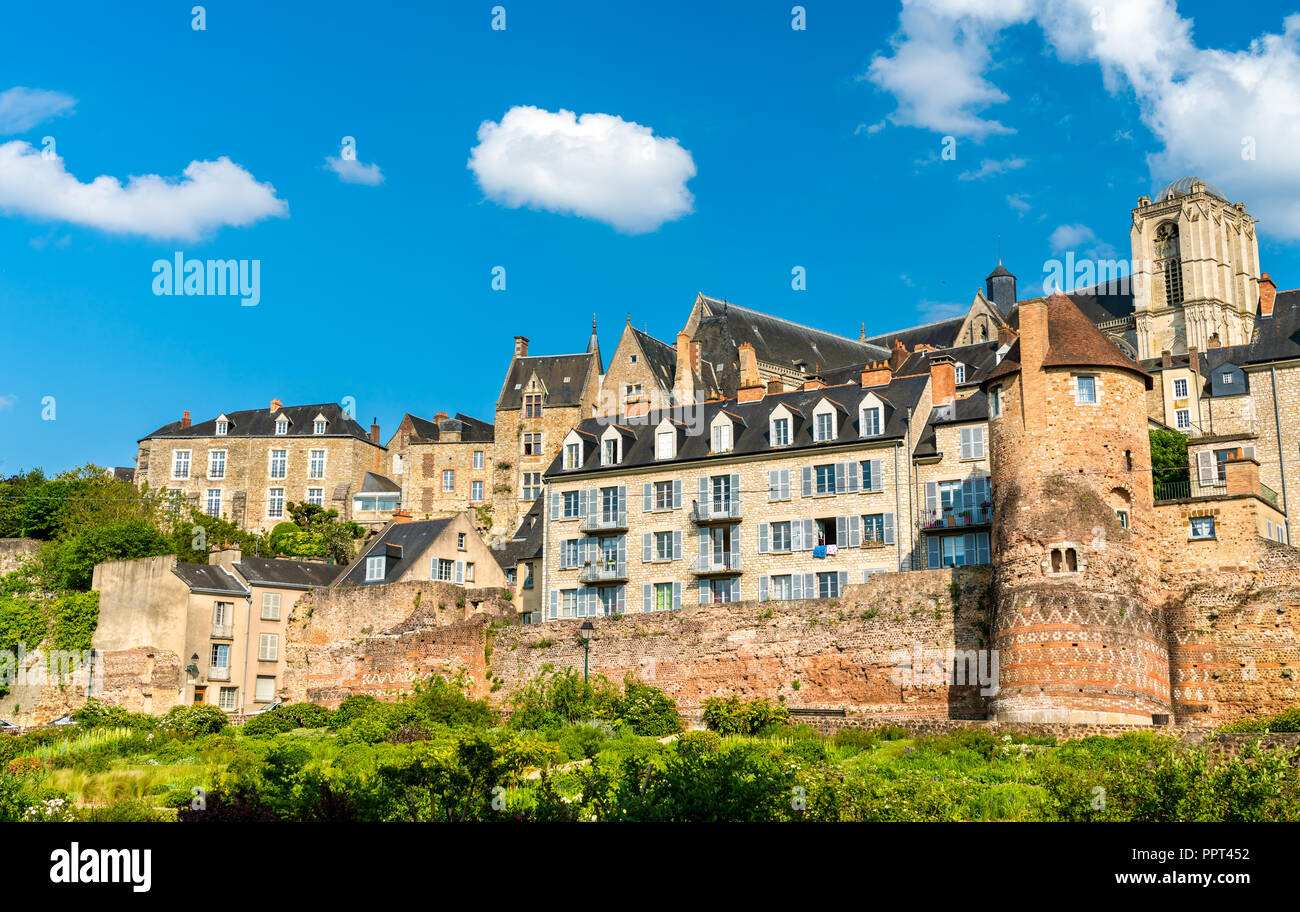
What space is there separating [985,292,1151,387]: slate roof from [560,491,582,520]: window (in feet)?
64.2

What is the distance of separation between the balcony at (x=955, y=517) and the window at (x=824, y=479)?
3383mm

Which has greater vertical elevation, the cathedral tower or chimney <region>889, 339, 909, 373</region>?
the cathedral tower

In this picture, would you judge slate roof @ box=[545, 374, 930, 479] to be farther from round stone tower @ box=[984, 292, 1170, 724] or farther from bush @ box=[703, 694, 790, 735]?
bush @ box=[703, 694, 790, 735]

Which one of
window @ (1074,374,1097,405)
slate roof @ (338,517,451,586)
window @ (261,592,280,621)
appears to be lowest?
window @ (261,592,280,621)

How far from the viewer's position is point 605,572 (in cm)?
5041

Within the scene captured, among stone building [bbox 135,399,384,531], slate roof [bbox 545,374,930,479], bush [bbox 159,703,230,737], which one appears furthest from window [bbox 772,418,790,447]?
stone building [bbox 135,399,384,531]

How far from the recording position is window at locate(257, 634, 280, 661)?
169ft

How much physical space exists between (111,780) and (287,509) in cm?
4699

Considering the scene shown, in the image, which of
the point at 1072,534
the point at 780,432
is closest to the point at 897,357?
the point at 780,432

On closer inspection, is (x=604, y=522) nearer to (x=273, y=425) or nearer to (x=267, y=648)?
(x=267, y=648)

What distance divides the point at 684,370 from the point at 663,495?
21250 mm
